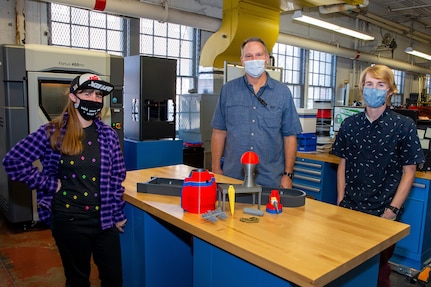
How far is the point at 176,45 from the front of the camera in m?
5.86

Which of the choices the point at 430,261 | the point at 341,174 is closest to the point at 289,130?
the point at 341,174

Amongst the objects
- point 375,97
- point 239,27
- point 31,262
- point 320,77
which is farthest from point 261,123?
point 320,77

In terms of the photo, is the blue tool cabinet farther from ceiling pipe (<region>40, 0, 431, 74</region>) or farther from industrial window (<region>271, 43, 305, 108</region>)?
industrial window (<region>271, 43, 305, 108</region>)

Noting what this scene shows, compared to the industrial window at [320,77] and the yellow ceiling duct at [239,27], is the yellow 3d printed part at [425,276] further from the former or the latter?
the industrial window at [320,77]

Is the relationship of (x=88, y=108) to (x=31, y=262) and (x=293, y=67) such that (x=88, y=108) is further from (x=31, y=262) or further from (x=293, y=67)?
(x=293, y=67)

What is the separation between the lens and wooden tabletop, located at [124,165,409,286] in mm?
1005

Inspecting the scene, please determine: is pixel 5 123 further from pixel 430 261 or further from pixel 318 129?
pixel 430 261

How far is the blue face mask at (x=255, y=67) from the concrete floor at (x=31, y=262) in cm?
163

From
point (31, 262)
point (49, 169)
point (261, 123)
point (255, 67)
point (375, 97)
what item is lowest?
point (31, 262)

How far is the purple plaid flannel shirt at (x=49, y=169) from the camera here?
1521 mm

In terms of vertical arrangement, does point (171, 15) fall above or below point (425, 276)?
above

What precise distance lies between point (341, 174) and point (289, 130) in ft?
1.22

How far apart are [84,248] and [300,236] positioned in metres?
0.98

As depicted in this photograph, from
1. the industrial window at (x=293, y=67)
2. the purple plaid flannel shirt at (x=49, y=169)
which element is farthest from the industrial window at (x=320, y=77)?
the purple plaid flannel shirt at (x=49, y=169)
